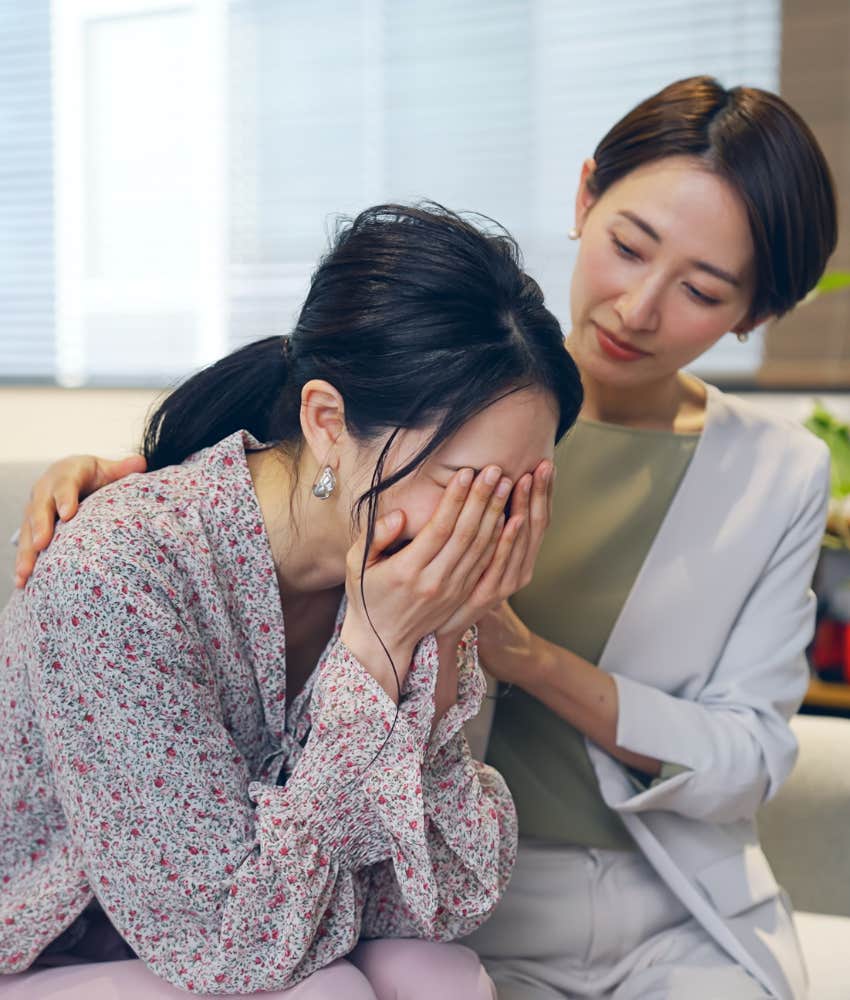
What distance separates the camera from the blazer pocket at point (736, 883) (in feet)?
3.84

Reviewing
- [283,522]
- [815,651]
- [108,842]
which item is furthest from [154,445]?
[815,651]

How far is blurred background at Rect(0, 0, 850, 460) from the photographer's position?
2.21 meters

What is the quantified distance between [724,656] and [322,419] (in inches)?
24.3

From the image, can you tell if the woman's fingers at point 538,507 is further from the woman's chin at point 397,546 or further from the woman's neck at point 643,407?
the woman's neck at point 643,407

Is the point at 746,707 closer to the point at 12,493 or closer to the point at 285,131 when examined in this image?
the point at 12,493

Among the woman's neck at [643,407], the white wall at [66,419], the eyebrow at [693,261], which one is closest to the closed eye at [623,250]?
the eyebrow at [693,261]

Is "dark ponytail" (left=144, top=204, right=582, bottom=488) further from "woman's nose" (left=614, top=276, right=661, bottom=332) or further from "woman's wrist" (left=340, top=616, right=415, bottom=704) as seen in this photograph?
"woman's nose" (left=614, top=276, right=661, bottom=332)

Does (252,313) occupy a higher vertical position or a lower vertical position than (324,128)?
lower

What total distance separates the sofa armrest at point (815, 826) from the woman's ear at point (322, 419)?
32.8 inches

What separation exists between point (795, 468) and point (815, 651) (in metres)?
0.72

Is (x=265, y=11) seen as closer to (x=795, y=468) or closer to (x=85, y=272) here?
(x=85, y=272)

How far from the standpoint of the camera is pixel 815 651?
1884 millimetres

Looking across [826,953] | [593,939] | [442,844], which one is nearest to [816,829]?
[826,953]

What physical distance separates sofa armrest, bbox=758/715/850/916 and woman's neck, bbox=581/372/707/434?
0.46 metres
